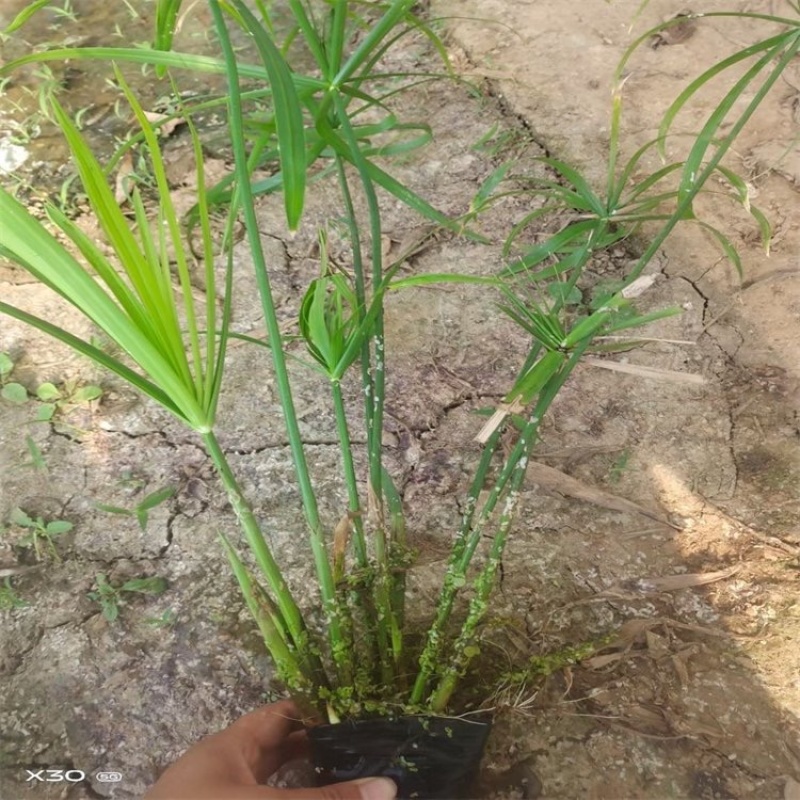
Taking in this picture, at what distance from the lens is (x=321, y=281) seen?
852mm

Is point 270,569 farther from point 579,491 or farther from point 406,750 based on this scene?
point 579,491

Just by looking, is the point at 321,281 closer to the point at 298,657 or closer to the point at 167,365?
the point at 167,365

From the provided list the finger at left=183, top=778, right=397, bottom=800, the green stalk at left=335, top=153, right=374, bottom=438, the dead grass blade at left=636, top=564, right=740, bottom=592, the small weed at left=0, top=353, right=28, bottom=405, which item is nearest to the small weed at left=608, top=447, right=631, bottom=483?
the dead grass blade at left=636, top=564, right=740, bottom=592

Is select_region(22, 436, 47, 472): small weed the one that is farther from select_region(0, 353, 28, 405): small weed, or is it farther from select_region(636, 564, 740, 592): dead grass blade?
select_region(636, 564, 740, 592): dead grass blade

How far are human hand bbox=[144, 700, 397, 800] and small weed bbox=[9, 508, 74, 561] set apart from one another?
51 centimetres

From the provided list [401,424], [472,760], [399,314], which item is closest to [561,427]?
[401,424]

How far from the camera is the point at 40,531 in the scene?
4.25 ft

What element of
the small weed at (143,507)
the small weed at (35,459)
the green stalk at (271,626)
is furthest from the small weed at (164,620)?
the small weed at (35,459)

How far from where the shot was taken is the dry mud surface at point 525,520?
3.58 ft

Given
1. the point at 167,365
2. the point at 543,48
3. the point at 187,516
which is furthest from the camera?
the point at 543,48

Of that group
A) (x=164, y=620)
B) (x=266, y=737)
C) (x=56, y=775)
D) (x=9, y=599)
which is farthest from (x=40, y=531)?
(x=266, y=737)

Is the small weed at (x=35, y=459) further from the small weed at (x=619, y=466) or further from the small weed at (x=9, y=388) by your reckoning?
the small weed at (x=619, y=466)

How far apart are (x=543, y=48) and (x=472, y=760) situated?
1.94 meters

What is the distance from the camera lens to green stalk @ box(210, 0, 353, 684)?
2.15 ft
